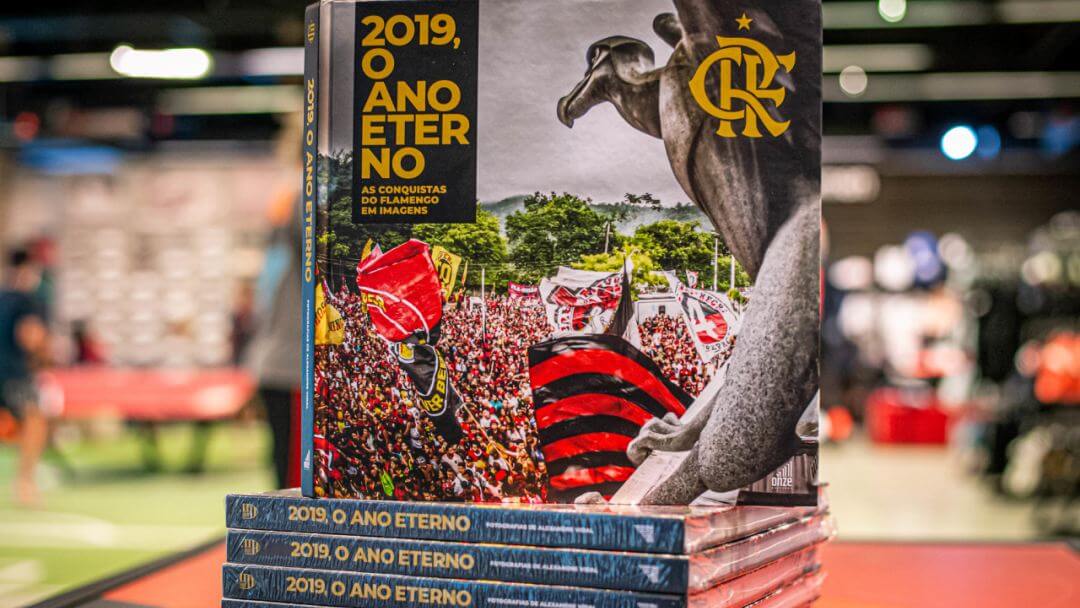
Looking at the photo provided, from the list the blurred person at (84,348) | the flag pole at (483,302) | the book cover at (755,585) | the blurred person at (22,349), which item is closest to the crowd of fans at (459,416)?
the flag pole at (483,302)

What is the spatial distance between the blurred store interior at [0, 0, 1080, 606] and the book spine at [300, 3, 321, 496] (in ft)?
6.73

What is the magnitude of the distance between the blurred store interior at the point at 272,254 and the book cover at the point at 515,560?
215 cm

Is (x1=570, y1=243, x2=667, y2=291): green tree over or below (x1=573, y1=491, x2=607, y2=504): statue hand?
over

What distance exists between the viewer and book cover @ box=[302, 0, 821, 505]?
771mm

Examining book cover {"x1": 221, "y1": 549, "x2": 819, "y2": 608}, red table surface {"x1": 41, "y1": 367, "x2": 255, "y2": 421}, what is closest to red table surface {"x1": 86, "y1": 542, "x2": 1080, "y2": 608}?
book cover {"x1": 221, "y1": 549, "x2": 819, "y2": 608}

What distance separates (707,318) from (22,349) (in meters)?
6.45

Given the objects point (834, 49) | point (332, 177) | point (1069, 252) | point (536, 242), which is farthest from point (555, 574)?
point (834, 49)

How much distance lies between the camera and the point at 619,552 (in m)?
0.70

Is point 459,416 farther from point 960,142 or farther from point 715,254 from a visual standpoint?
point 960,142

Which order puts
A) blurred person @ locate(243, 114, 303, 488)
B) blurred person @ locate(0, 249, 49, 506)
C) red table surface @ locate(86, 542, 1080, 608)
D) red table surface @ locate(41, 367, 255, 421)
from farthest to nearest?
1. red table surface @ locate(41, 367, 255, 421)
2. blurred person @ locate(0, 249, 49, 506)
3. blurred person @ locate(243, 114, 303, 488)
4. red table surface @ locate(86, 542, 1080, 608)

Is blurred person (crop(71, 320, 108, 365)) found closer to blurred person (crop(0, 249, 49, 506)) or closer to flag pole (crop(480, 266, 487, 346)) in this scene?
blurred person (crop(0, 249, 49, 506))

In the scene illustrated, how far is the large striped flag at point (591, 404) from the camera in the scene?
782 mm

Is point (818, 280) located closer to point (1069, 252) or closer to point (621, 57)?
point (621, 57)

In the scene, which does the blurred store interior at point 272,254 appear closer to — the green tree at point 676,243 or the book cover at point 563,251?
the book cover at point 563,251
